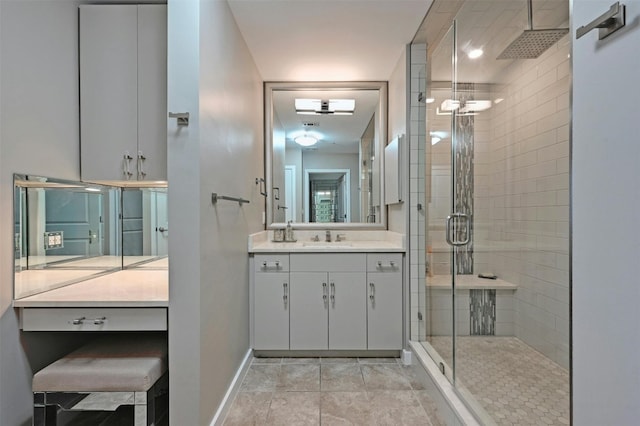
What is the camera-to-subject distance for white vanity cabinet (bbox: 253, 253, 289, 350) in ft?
7.91

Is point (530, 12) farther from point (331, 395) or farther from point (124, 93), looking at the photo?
point (331, 395)

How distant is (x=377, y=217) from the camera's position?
3008mm

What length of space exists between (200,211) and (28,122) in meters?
0.83

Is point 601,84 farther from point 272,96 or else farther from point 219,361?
point 272,96

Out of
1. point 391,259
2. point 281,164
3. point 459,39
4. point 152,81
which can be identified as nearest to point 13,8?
point 152,81

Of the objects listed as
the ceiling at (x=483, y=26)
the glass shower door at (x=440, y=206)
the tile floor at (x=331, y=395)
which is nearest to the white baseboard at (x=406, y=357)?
the tile floor at (x=331, y=395)

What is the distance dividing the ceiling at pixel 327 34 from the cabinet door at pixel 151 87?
1.50 feet

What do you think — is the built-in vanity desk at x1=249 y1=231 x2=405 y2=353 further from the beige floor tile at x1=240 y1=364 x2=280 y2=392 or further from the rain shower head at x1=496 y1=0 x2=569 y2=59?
the rain shower head at x1=496 y1=0 x2=569 y2=59

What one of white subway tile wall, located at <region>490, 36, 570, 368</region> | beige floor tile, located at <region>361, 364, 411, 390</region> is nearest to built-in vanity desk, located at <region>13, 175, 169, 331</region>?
beige floor tile, located at <region>361, 364, 411, 390</region>

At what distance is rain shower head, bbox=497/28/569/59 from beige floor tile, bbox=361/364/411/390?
223cm

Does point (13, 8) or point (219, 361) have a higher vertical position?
point (13, 8)

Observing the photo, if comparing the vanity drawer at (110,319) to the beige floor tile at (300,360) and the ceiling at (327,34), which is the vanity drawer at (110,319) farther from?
the ceiling at (327,34)

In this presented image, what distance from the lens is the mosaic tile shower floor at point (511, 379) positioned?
4.94 feet

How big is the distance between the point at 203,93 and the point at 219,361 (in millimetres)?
1341
